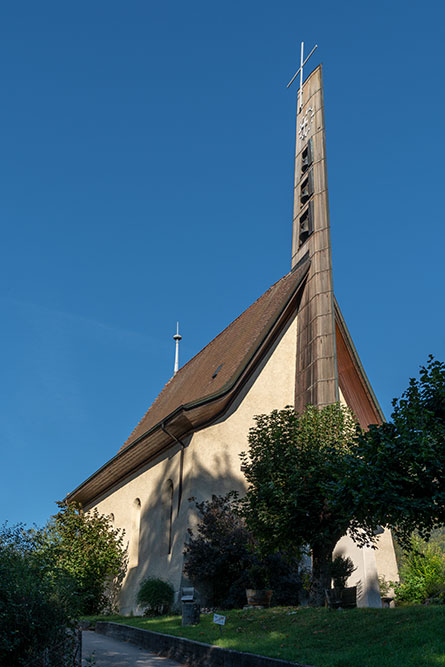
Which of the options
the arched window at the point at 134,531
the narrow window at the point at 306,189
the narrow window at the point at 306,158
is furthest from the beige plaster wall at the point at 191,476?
the narrow window at the point at 306,158

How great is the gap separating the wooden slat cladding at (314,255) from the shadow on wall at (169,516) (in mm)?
3748

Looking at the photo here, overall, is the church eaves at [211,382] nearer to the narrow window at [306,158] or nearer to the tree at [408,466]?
the narrow window at [306,158]

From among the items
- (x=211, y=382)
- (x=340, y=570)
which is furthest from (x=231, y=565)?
(x=211, y=382)

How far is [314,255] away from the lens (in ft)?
77.9

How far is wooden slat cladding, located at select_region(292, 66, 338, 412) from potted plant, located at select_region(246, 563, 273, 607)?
4827 millimetres

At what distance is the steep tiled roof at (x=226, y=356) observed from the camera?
21.3 metres

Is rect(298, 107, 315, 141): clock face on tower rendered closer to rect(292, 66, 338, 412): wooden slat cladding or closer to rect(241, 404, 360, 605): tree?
rect(292, 66, 338, 412): wooden slat cladding

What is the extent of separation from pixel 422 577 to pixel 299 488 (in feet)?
27.6

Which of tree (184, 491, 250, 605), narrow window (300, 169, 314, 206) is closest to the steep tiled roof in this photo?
narrow window (300, 169, 314, 206)

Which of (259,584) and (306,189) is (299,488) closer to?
(259,584)

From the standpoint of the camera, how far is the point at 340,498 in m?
10.3

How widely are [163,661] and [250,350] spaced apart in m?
11.2

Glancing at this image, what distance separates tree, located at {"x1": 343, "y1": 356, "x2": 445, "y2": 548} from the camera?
9500mm

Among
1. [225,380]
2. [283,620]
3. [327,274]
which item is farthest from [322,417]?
[327,274]
